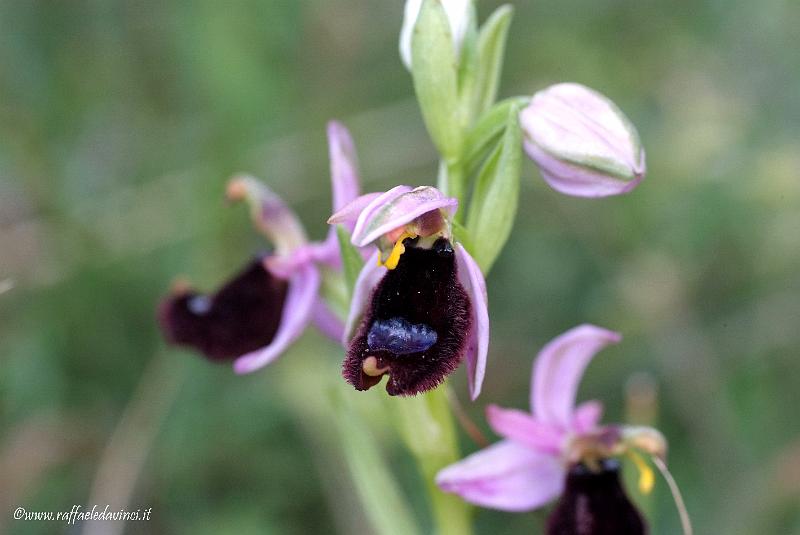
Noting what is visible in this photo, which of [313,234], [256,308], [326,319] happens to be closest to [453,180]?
[326,319]

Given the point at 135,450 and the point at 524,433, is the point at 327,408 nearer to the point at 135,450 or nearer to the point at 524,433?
the point at 135,450

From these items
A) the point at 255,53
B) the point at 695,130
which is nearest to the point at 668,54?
the point at 695,130

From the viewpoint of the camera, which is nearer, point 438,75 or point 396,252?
point 396,252

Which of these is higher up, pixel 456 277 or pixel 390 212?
pixel 390 212

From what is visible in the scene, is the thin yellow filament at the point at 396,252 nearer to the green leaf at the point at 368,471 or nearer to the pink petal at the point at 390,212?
the pink petal at the point at 390,212

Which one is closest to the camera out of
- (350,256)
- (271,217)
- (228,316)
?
(350,256)

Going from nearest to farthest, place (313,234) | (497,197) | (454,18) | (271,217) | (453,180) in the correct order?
(497,197), (454,18), (453,180), (271,217), (313,234)

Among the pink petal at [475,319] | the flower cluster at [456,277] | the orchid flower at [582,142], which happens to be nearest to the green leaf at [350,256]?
the flower cluster at [456,277]

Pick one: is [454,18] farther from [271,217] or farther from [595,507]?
[595,507]
